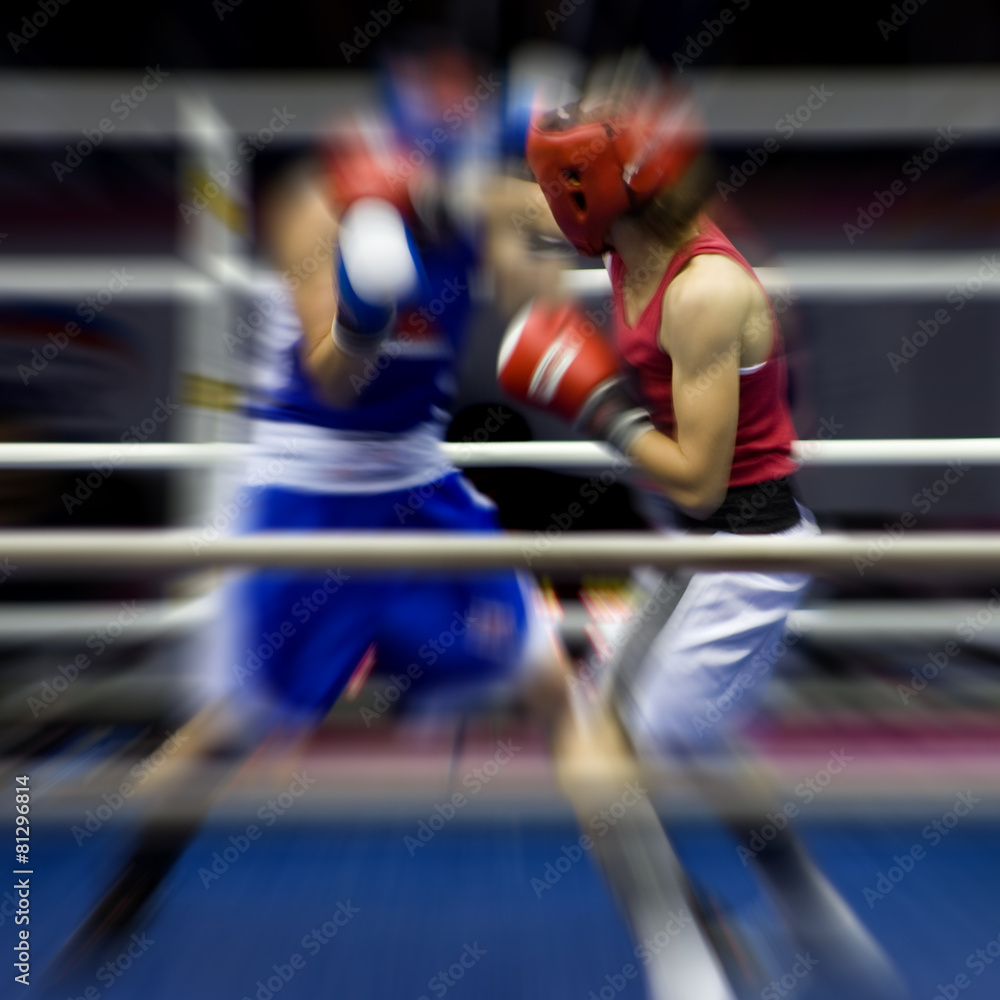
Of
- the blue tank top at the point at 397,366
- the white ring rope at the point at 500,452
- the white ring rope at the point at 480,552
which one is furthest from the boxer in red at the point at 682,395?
the white ring rope at the point at 500,452

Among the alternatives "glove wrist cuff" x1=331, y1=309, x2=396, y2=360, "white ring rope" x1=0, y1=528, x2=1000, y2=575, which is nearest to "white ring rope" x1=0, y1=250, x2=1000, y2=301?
"glove wrist cuff" x1=331, y1=309, x2=396, y2=360

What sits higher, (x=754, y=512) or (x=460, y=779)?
(x=754, y=512)

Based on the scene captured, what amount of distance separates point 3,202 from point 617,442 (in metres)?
3.61

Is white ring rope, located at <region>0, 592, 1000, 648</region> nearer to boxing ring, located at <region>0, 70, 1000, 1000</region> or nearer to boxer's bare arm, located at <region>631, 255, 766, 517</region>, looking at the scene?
boxing ring, located at <region>0, 70, 1000, 1000</region>

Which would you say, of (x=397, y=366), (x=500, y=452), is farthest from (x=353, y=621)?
(x=500, y=452)

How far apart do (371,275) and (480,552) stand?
0.46 m

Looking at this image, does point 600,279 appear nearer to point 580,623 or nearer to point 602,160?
point 580,623

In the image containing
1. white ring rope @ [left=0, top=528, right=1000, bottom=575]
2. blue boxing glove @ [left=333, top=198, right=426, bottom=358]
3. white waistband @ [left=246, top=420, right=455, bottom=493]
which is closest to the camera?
white ring rope @ [left=0, top=528, right=1000, bottom=575]

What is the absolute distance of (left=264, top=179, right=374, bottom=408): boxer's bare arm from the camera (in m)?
1.19

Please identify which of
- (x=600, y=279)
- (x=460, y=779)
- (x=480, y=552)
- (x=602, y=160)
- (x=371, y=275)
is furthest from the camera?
(x=600, y=279)

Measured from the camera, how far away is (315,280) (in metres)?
1.19

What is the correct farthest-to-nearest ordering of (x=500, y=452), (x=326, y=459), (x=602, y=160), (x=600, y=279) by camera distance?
(x=600, y=279), (x=500, y=452), (x=326, y=459), (x=602, y=160)

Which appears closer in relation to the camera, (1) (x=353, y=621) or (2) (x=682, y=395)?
(2) (x=682, y=395)

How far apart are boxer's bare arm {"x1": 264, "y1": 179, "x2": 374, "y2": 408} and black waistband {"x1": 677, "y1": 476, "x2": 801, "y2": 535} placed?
1.77 ft
